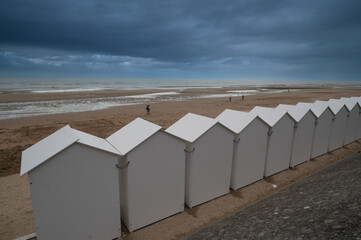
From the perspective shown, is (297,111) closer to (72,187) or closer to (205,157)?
(205,157)

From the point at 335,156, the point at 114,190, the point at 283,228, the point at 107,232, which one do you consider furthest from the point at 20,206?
the point at 335,156

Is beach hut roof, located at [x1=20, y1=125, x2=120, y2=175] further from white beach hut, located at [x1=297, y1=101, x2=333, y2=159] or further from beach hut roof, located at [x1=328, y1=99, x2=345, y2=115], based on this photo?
A: beach hut roof, located at [x1=328, y1=99, x2=345, y2=115]

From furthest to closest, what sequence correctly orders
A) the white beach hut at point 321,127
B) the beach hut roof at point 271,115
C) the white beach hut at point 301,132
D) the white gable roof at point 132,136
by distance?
the white beach hut at point 321,127 → the white beach hut at point 301,132 → the beach hut roof at point 271,115 → the white gable roof at point 132,136

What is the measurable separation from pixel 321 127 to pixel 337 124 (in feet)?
6.27

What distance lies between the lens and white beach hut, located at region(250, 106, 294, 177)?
8.22 metres

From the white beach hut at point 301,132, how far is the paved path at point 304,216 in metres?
2.29

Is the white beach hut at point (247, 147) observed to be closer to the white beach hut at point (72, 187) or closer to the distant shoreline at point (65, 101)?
the white beach hut at point (72, 187)

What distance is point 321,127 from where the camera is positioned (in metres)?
10.5

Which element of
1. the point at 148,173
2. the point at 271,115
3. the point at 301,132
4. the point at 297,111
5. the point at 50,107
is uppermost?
the point at 297,111

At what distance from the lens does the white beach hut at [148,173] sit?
5.26m

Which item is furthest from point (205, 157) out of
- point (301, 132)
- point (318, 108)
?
point (318, 108)

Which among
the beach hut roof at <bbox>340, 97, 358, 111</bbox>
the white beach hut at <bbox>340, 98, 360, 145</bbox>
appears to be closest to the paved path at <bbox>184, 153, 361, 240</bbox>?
the beach hut roof at <bbox>340, 97, 358, 111</bbox>

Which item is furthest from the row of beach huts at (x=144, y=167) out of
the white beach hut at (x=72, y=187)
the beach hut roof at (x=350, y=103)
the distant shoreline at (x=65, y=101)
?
the distant shoreline at (x=65, y=101)

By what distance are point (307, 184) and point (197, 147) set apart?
14.3 feet
